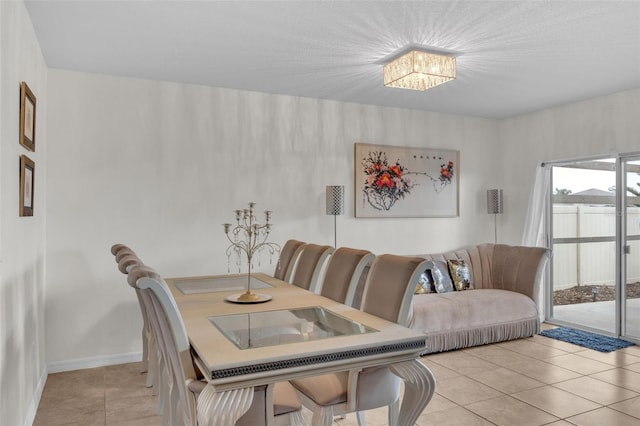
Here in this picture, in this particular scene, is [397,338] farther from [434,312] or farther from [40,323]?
[40,323]

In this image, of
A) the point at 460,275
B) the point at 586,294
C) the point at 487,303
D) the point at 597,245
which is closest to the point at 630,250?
the point at 597,245

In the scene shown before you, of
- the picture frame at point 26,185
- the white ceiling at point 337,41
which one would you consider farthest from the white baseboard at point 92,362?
the white ceiling at point 337,41

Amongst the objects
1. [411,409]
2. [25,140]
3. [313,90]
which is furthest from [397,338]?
[313,90]

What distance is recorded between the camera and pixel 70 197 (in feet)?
12.7

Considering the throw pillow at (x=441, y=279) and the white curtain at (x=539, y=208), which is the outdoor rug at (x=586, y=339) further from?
the throw pillow at (x=441, y=279)

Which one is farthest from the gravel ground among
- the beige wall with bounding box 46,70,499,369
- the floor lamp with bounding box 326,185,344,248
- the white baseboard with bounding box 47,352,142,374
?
the white baseboard with bounding box 47,352,142,374

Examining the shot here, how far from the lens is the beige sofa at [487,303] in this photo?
14.0ft

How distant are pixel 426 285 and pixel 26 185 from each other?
12.5ft

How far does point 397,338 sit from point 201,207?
2.86 metres

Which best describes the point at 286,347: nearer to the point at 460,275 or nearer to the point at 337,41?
the point at 337,41

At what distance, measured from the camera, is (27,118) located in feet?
8.86

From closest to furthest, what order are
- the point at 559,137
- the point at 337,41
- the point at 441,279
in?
the point at 337,41 < the point at 441,279 < the point at 559,137

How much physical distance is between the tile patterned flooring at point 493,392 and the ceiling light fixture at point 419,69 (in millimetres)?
2400

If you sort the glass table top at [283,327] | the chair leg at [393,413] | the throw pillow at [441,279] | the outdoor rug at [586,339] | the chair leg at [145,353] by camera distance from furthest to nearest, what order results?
the throw pillow at [441,279] < the outdoor rug at [586,339] < the chair leg at [145,353] < the chair leg at [393,413] < the glass table top at [283,327]
